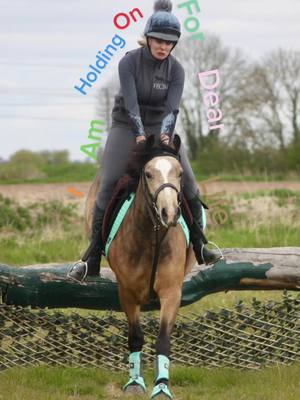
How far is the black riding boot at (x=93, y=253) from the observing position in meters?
6.76

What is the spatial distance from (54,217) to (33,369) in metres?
10.4

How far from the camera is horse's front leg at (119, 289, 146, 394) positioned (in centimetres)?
623

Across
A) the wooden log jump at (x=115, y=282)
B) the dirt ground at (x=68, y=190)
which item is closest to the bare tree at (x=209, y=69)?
the dirt ground at (x=68, y=190)

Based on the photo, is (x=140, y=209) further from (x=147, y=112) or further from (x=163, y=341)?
(x=147, y=112)

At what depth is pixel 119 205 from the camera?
6.52 meters

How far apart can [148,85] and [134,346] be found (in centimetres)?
200

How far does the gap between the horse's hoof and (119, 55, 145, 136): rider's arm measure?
1.86 m

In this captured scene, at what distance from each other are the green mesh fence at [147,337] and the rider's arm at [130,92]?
191 cm

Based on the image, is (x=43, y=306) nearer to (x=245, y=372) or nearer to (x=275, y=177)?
(x=245, y=372)

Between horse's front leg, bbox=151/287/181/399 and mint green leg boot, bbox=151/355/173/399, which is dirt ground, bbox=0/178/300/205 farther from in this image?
mint green leg boot, bbox=151/355/173/399

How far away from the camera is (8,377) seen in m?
6.71

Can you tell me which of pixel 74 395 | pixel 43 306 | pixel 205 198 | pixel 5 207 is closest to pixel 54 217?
pixel 5 207

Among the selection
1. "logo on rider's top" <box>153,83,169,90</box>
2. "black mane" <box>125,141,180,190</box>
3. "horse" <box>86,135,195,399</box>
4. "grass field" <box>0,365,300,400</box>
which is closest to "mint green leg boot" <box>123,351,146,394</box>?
"horse" <box>86,135,195,399</box>

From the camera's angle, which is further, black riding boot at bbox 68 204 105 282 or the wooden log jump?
the wooden log jump
